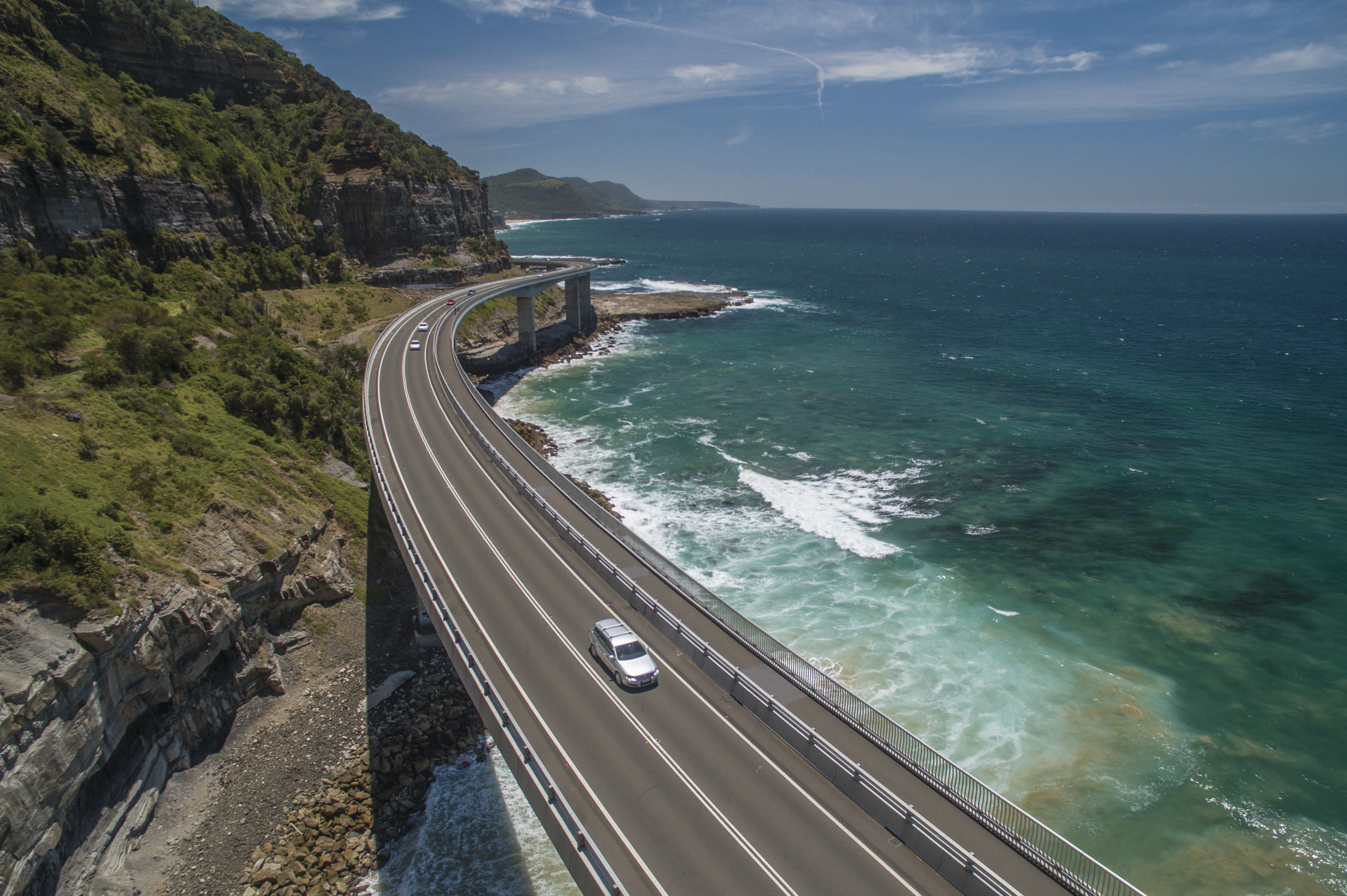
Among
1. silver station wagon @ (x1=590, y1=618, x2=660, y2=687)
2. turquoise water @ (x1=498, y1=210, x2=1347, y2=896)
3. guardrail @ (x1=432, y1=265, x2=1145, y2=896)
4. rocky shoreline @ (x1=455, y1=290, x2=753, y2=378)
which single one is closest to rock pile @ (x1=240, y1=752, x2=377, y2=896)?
silver station wagon @ (x1=590, y1=618, x2=660, y2=687)

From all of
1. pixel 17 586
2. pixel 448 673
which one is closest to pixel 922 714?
pixel 448 673

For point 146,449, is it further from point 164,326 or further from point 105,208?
point 105,208

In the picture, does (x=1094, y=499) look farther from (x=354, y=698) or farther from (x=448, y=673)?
(x=354, y=698)

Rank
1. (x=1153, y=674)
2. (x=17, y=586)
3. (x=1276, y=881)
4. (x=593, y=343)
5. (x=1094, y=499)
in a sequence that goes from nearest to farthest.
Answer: (x=17, y=586), (x=1276, y=881), (x=1153, y=674), (x=1094, y=499), (x=593, y=343)

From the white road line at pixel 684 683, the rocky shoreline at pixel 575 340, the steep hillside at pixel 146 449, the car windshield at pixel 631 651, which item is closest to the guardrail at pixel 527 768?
the white road line at pixel 684 683

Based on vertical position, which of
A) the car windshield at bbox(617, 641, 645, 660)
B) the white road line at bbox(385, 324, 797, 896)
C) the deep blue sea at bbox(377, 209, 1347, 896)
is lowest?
the deep blue sea at bbox(377, 209, 1347, 896)

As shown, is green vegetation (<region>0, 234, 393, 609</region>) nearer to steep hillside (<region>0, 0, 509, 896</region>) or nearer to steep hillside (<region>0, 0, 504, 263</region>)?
steep hillside (<region>0, 0, 509, 896</region>)

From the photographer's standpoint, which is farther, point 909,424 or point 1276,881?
point 909,424
